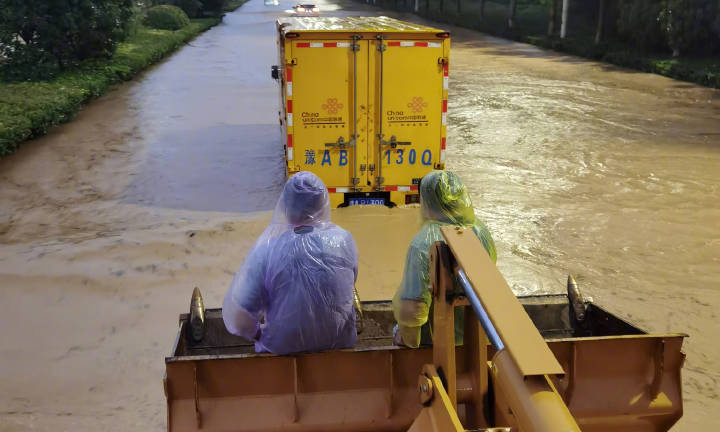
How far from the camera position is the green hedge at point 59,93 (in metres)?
14.6

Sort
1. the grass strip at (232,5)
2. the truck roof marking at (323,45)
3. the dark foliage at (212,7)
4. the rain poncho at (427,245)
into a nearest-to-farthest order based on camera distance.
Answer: the rain poncho at (427,245) → the truck roof marking at (323,45) → the dark foliage at (212,7) → the grass strip at (232,5)

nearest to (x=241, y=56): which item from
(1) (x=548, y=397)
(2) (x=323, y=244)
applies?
(2) (x=323, y=244)

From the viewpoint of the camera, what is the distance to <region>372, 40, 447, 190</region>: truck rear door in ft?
30.9

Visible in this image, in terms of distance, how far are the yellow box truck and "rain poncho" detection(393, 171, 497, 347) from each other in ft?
17.3

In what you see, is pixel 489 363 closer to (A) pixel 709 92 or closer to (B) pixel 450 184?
(B) pixel 450 184

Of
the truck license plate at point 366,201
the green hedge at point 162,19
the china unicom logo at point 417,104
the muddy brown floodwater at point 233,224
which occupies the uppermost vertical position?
the green hedge at point 162,19

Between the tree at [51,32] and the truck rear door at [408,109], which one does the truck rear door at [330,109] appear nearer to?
the truck rear door at [408,109]

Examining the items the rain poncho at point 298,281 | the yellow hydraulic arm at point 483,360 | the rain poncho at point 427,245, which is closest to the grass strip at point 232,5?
the rain poncho at point 298,281

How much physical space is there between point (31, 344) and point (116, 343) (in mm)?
764

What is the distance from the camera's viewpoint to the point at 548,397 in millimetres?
2254

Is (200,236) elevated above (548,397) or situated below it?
below

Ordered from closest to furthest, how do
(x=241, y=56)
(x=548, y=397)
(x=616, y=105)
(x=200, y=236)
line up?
1. (x=548, y=397)
2. (x=200, y=236)
3. (x=616, y=105)
4. (x=241, y=56)

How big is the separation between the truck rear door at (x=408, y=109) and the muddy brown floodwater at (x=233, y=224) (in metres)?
0.84

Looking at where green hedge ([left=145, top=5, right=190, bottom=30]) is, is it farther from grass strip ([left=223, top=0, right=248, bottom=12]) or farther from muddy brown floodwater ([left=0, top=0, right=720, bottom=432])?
grass strip ([left=223, top=0, right=248, bottom=12])
